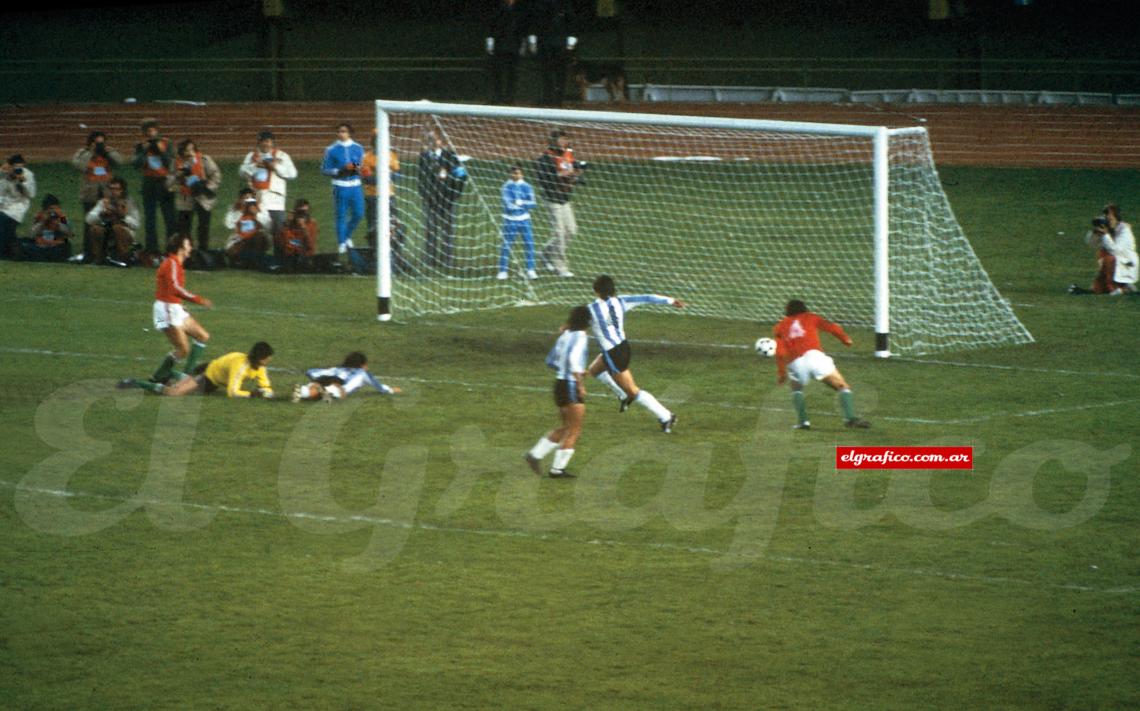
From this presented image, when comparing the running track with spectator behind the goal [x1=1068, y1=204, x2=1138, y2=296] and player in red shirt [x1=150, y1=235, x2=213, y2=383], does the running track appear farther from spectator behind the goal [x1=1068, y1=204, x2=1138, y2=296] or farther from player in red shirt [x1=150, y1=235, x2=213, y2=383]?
player in red shirt [x1=150, y1=235, x2=213, y2=383]

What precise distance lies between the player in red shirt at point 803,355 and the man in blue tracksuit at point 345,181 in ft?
37.5

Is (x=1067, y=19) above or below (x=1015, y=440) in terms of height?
above

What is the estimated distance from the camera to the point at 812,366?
15.9 metres

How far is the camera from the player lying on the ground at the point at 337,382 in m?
17.5

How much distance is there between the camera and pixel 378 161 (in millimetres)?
22391

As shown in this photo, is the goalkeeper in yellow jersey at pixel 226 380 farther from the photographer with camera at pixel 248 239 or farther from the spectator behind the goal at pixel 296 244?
the photographer with camera at pixel 248 239

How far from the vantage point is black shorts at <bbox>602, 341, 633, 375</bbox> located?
645 inches

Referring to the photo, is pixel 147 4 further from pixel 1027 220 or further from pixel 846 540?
pixel 846 540

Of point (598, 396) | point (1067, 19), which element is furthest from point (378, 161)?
point (1067, 19)

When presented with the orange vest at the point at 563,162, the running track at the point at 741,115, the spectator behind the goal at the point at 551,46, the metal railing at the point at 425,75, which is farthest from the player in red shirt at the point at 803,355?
the metal railing at the point at 425,75

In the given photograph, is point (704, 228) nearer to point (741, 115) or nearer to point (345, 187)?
point (345, 187)

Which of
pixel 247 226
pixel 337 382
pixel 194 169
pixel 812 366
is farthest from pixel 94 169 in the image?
pixel 812 366

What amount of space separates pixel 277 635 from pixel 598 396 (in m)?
7.88

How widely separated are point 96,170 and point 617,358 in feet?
44.8
